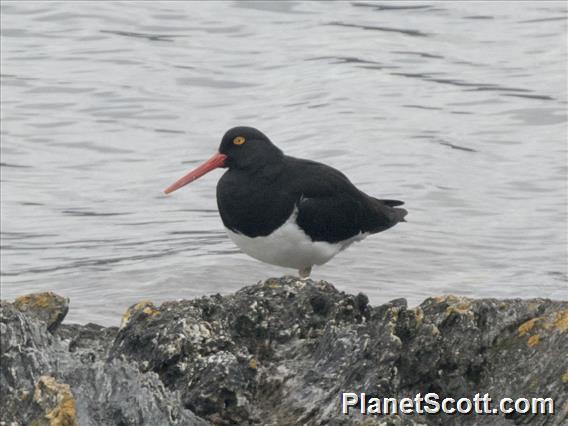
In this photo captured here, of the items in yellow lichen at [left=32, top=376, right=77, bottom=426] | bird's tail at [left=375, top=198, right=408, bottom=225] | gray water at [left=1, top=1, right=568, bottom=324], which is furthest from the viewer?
gray water at [left=1, top=1, right=568, bottom=324]

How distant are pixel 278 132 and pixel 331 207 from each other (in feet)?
18.8

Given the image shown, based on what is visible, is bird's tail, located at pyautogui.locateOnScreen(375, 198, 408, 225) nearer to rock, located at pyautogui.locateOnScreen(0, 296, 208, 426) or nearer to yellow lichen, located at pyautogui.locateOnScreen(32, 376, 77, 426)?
rock, located at pyautogui.locateOnScreen(0, 296, 208, 426)

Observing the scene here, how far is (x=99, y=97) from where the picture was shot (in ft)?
46.1

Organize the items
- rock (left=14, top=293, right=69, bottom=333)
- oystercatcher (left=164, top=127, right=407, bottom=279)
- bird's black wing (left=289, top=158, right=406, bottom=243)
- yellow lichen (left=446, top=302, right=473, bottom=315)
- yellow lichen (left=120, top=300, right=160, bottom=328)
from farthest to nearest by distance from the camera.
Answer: bird's black wing (left=289, top=158, right=406, bottom=243)
oystercatcher (left=164, top=127, right=407, bottom=279)
rock (left=14, top=293, right=69, bottom=333)
yellow lichen (left=120, top=300, right=160, bottom=328)
yellow lichen (left=446, top=302, right=473, bottom=315)

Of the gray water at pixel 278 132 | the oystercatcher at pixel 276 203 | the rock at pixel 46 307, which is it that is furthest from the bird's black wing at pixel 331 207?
the rock at pixel 46 307

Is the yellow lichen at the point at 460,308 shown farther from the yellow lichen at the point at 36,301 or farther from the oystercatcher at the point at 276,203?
the oystercatcher at the point at 276,203

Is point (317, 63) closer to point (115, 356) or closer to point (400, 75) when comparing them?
point (400, 75)

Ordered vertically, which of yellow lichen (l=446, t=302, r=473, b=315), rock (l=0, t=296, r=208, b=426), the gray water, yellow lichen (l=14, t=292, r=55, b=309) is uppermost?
yellow lichen (l=446, t=302, r=473, b=315)

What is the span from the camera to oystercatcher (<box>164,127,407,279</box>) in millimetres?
6918

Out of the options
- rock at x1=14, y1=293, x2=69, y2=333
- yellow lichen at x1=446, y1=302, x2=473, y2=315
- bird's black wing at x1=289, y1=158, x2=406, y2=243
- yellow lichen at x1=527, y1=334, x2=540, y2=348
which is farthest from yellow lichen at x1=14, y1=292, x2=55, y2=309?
bird's black wing at x1=289, y1=158, x2=406, y2=243

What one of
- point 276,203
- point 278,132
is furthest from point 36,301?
point 278,132

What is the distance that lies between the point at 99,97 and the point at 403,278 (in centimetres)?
581

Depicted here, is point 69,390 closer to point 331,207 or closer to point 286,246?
point 286,246

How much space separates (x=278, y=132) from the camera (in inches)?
509
